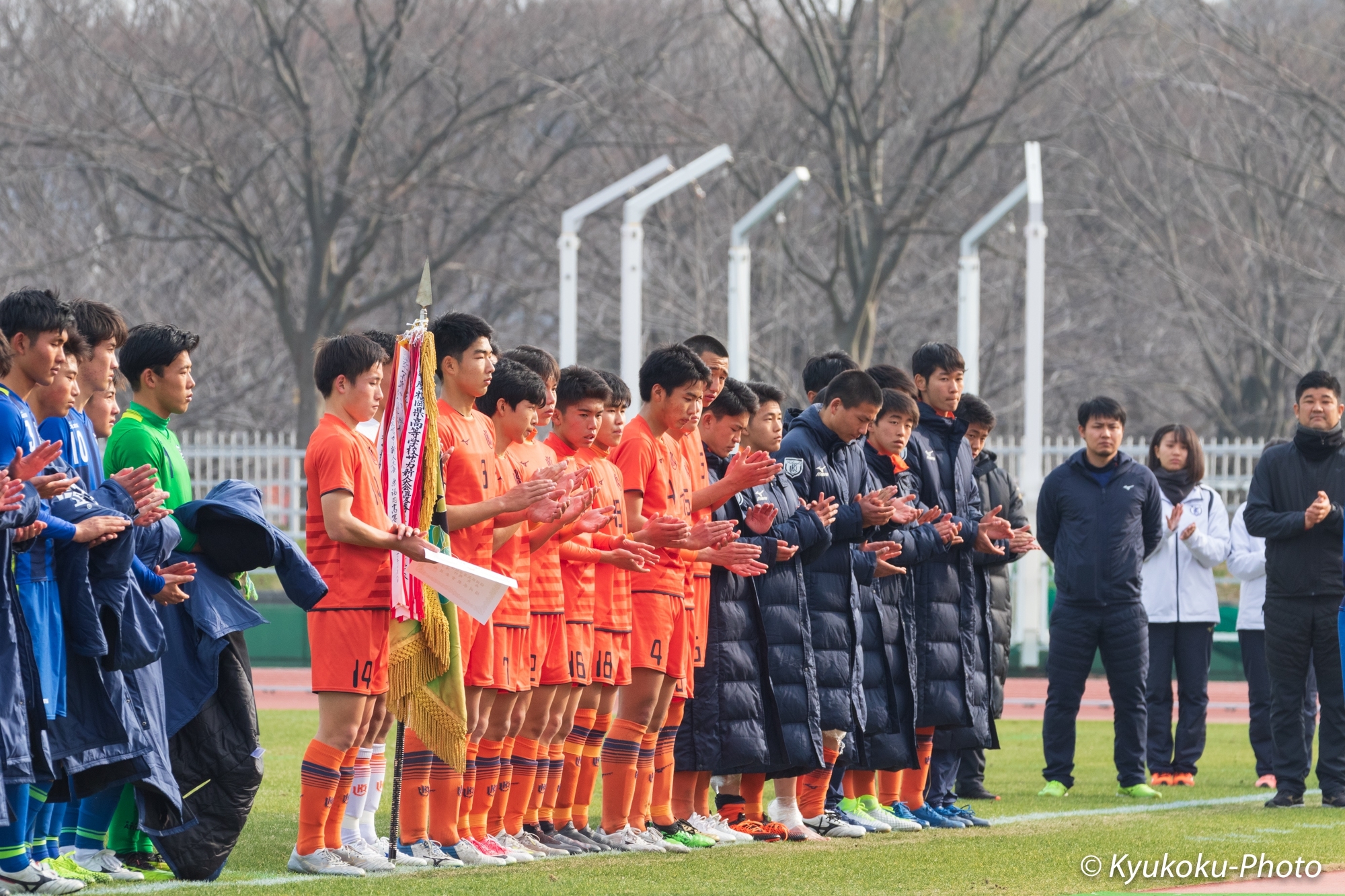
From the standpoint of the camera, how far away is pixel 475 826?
6992 millimetres

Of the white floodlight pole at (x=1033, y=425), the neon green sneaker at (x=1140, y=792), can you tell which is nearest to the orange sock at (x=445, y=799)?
the neon green sneaker at (x=1140, y=792)

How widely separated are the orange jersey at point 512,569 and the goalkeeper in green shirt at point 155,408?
47.6 inches

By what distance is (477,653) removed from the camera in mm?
6934

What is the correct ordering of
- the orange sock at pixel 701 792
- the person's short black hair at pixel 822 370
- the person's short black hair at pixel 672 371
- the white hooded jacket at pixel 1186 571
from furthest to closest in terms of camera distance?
1. the white hooded jacket at pixel 1186 571
2. the person's short black hair at pixel 822 370
3. the orange sock at pixel 701 792
4. the person's short black hair at pixel 672 371

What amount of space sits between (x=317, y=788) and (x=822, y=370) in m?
3.85

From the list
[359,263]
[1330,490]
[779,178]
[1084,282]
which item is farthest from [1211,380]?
[1330,490]

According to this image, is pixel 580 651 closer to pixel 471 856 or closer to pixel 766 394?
pixel 471 856

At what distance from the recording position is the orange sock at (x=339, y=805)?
21.7ft

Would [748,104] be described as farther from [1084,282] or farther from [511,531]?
[511,531]

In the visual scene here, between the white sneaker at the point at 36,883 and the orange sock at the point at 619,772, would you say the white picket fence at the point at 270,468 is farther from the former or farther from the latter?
the white sneaker at the point at 36,883

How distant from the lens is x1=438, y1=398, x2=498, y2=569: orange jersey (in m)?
6.98

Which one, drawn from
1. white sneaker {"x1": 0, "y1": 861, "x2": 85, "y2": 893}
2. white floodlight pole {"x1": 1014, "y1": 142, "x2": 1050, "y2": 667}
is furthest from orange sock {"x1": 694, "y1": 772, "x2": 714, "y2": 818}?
white floodlight pole {"x1": 1014, "y1": 142, "x2": 1050, "y2": 667}

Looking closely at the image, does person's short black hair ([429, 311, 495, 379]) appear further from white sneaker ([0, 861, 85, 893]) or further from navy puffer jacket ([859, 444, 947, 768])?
navy puffer jacket ([859, 444, 947, 768])

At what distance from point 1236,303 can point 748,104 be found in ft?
27.9
